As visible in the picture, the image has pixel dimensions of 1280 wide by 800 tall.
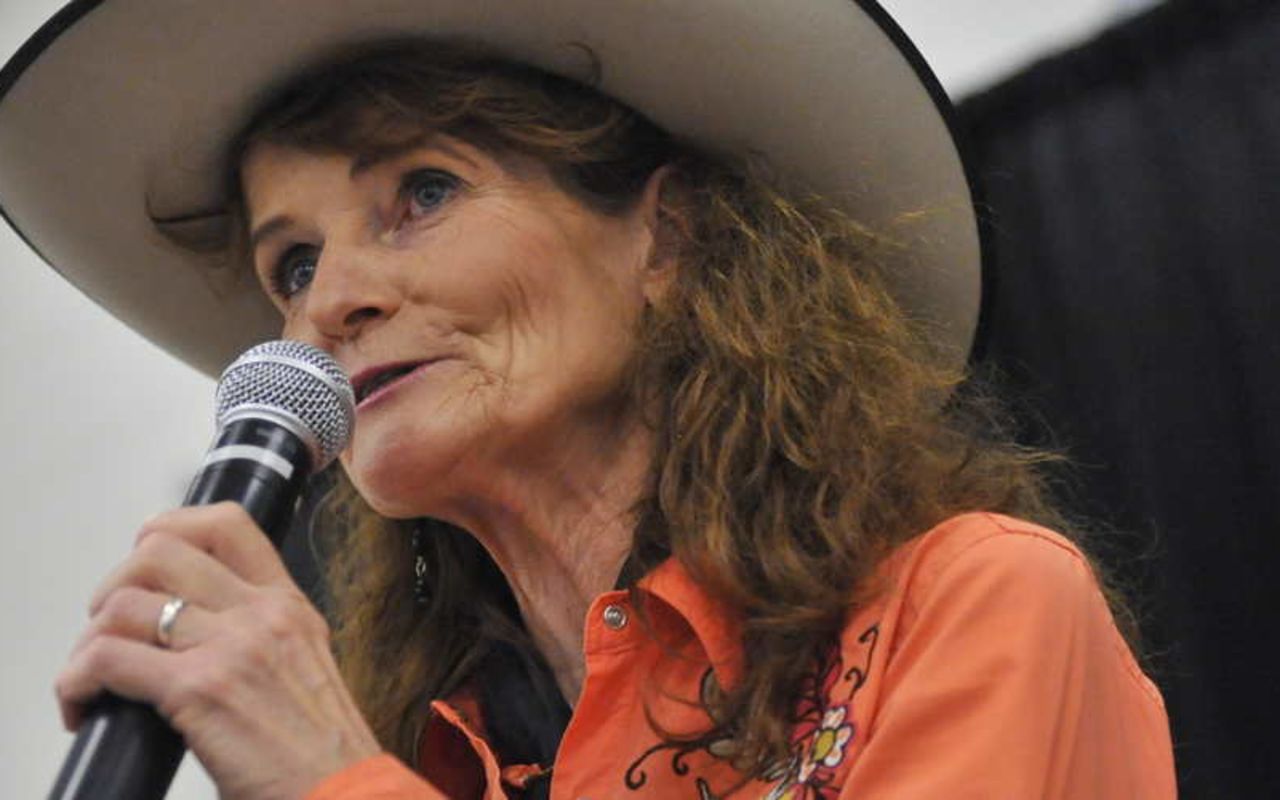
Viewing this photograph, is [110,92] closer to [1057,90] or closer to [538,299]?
[538,299]

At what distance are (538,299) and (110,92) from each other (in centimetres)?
46

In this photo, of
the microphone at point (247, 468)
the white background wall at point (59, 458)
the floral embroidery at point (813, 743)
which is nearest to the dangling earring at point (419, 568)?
the floral embroidery at point (813, 743)

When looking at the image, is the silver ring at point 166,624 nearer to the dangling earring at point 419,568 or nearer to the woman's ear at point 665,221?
the woman's ear at point 665,221

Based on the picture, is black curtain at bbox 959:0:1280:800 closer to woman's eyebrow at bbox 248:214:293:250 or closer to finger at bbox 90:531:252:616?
woman's eyebrow at bbox 248:214:293:250

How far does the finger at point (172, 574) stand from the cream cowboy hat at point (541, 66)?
72cm

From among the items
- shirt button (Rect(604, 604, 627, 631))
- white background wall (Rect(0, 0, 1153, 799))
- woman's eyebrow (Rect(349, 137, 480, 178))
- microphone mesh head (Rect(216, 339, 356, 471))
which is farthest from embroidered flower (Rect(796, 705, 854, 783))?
white background wall (Rect(0, 0, 1153, 799))

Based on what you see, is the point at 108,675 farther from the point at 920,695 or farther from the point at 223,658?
the point at 920,695

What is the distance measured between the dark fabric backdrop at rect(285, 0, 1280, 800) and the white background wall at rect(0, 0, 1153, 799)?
49.2 inches

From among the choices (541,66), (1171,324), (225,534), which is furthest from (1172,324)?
(225,534)

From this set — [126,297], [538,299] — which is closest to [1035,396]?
[538,299]

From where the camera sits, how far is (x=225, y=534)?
0.89 meters

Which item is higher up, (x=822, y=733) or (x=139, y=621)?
(x=139, y=621)

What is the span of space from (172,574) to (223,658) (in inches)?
2.0

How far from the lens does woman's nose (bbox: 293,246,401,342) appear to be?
53.0 inches
